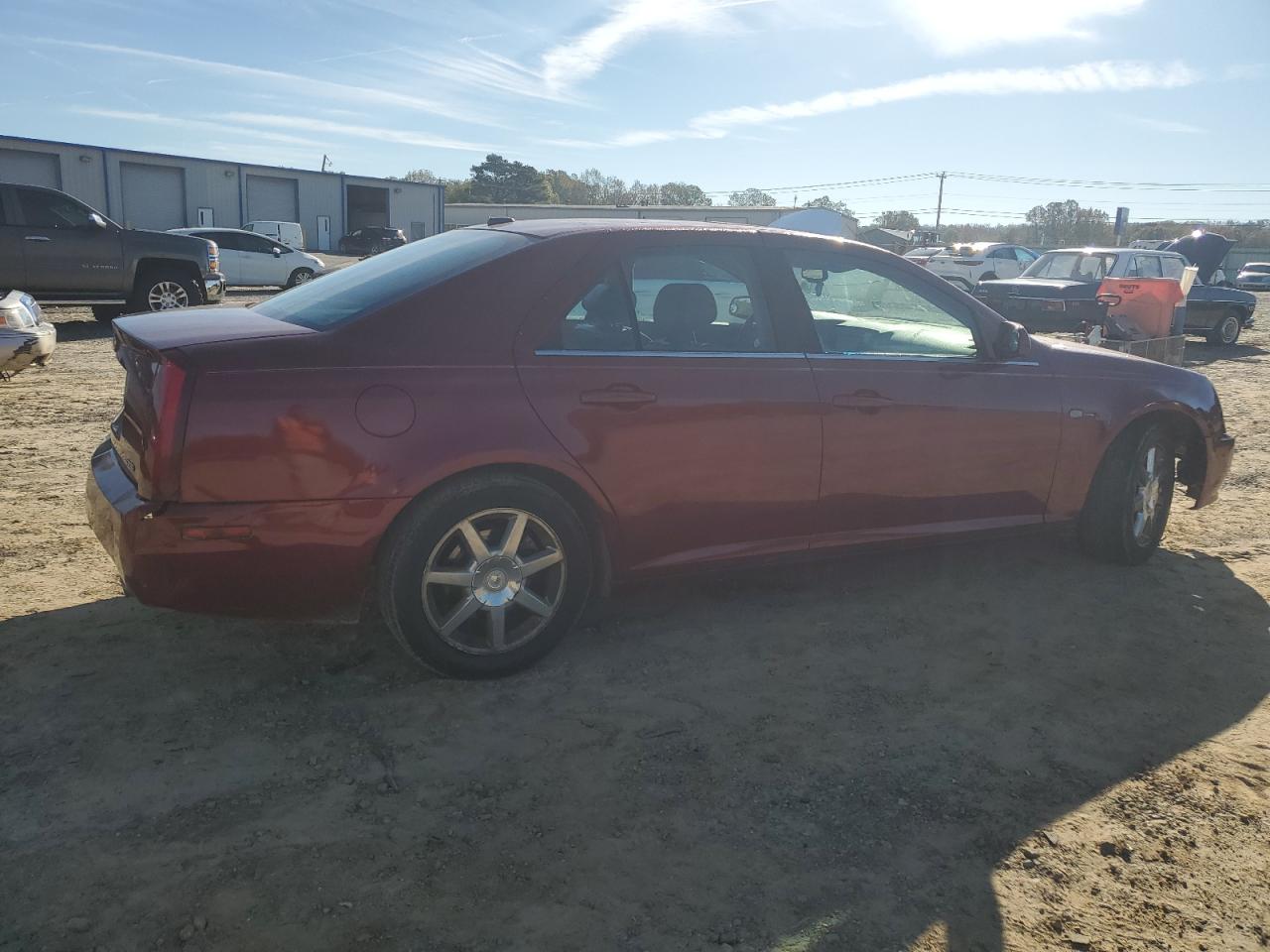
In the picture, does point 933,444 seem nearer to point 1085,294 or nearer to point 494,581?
point 494,581

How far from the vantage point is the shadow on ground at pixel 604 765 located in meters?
2.29

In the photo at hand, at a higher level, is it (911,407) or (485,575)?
(911,407)

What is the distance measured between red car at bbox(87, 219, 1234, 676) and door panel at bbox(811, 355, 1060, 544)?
11 millimetres

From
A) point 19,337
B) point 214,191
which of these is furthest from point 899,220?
point 19,337

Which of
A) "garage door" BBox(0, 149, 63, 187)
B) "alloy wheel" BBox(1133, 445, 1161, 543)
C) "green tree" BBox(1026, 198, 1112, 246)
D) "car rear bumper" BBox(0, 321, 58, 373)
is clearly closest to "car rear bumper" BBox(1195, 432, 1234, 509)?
"alloy wheel" BBox(1133, 445, 1161, 543)

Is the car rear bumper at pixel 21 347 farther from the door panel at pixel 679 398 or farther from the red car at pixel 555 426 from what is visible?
the door panel at pixel 679 398

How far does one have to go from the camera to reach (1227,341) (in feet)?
56.2

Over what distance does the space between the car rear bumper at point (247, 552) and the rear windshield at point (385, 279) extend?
2.17 ft

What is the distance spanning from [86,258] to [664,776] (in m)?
13.1

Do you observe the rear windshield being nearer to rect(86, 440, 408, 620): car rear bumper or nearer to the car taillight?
the car taillight

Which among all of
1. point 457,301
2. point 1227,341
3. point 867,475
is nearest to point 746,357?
point 867,475

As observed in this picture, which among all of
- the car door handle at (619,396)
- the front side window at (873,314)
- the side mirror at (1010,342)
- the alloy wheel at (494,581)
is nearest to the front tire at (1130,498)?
the side mirror at (1010,342)

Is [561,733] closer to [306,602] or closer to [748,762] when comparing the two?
[748,762]

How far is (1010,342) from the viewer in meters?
4.34
